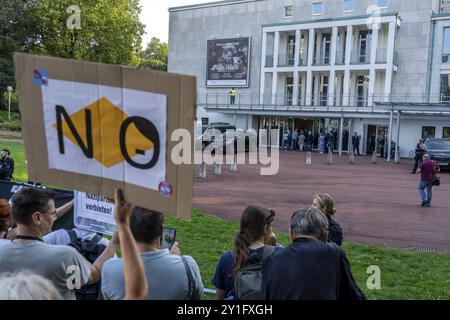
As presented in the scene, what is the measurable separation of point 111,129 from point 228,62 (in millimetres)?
52198

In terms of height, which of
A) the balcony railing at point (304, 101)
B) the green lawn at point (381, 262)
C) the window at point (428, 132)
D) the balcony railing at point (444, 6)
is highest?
the balcony railing at point (444, 6)

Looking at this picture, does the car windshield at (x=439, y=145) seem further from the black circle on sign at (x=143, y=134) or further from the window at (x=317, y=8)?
the black circle on sign at (x=143, y=134)

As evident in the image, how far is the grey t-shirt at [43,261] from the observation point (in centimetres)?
313

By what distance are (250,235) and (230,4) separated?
2093 inches

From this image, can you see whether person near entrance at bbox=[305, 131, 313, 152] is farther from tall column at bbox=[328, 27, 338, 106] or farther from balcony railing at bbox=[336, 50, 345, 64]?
balcony railing at bbox=[336, 50, 345, 64]

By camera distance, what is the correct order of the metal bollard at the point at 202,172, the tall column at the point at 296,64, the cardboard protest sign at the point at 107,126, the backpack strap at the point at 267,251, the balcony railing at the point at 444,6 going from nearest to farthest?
1. the cardboard protest sign at the point at 107,126
2. the backpack strap at the point at 267,251
3. the metal bollard at the point at 202,172
4. the balcony railing at the point at 444,6
5. the tall column at the point at 296,64

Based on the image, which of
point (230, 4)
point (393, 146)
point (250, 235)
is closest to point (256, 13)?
point (230, 4)

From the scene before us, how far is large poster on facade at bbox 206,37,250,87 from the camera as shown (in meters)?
53.2

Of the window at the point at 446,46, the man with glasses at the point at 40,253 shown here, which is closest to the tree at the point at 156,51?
the window at the point at 446,46

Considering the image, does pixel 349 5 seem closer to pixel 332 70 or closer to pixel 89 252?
pixel 332 70

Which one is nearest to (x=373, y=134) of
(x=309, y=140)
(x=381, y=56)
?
(x=309, y=140)

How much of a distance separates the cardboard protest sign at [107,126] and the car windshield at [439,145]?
96.2 feet

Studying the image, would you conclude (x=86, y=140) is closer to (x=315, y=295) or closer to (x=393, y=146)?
(x=315, y=295)
